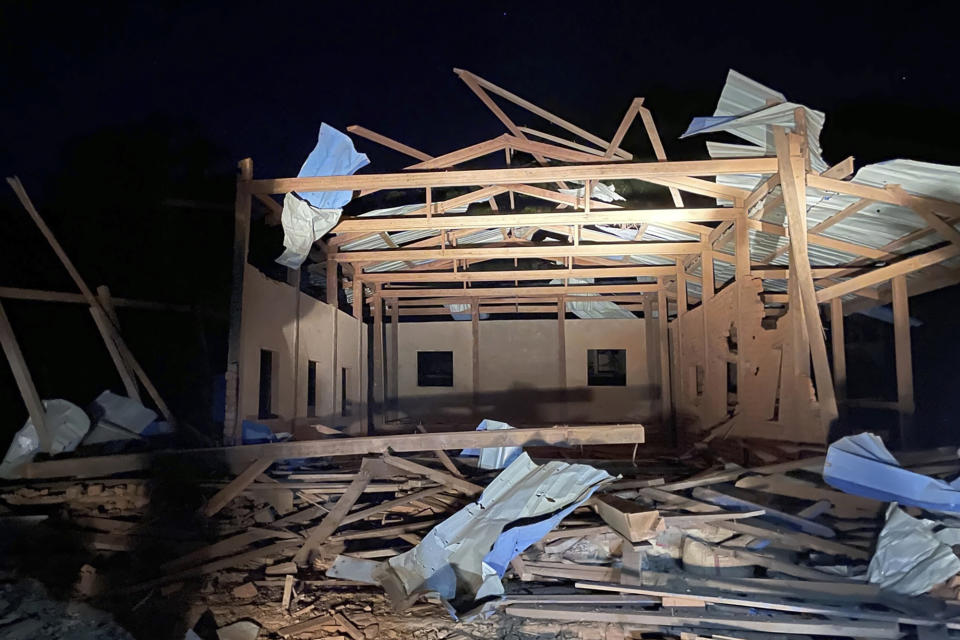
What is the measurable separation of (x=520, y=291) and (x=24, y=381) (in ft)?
33.2

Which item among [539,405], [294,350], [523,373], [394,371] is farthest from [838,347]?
[394,371]

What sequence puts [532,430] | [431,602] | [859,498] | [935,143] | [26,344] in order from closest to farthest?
[431,602], [859,498], [532,430], [26,344], [935,143]

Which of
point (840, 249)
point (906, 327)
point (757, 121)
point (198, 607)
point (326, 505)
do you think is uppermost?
point (757, 121)

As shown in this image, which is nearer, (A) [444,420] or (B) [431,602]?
(B) [431,602]

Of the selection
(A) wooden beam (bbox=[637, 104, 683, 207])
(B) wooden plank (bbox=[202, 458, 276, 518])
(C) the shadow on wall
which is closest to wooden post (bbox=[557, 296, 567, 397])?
(C) the shadow on wall

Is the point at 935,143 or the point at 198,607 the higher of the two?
the point at 935,143

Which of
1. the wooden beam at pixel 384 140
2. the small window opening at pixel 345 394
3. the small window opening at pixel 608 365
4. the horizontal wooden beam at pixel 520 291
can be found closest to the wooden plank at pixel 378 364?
the horizontal wooden beam at pixel 520 291

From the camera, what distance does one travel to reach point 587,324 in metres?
16.9

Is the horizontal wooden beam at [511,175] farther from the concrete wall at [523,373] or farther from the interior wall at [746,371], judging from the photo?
the concrete wall at [523,373]

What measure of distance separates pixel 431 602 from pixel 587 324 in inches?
493

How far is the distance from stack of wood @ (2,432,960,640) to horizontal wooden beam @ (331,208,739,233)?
12.4 ft

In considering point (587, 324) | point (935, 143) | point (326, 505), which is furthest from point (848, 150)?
point (326, 505)

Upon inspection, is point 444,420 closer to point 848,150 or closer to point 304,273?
point 304,273

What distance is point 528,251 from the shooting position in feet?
37.8
